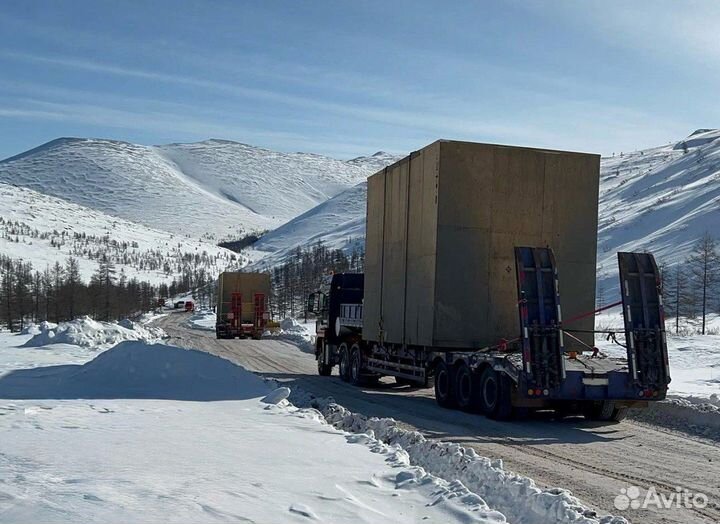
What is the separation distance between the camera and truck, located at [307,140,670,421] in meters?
13.0

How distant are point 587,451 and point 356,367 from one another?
409 inches

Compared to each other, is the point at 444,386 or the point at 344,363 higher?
the point at 344,363

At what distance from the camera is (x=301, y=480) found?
7.70 meters

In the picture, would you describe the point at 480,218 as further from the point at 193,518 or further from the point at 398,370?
the point at 193,518

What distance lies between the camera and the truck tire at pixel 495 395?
43.8 ft

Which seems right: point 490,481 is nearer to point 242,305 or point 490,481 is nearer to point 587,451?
point 587,451

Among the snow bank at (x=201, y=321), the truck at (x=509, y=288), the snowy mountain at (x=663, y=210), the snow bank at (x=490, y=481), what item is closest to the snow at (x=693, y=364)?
the truck at (x=509, y=288)

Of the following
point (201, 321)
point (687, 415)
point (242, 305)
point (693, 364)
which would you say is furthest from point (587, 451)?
point (201, 321)

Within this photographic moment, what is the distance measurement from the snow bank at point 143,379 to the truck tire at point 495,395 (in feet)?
13.8

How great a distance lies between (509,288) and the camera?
15250mm

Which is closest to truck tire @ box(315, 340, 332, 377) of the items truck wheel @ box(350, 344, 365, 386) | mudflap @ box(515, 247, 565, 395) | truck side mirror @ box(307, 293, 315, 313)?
truck side mirror @ box(307, 293, 315, 313)

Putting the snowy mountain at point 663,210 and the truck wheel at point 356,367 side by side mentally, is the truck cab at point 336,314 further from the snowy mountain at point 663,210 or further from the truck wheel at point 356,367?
the snowy mountain at point 663,210

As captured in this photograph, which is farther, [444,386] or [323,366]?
[323,366]

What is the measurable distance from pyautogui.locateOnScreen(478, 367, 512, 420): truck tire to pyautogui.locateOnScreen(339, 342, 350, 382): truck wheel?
25.3ft
